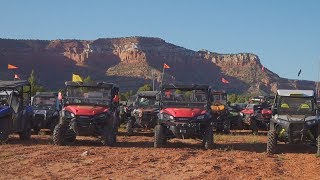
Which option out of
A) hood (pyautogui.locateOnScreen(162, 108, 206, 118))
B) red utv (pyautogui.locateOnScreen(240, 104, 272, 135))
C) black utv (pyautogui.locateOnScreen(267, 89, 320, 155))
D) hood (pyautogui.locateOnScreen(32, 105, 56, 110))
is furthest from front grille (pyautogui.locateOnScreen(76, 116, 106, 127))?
red utv (pyautogui.locateOnScreen(240, 104, 272, 135))

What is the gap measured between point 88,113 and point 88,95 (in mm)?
1088

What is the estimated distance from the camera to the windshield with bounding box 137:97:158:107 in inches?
755

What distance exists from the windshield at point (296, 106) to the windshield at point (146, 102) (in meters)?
6.42

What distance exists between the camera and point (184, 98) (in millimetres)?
14078

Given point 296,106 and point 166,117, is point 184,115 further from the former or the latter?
point 296,106

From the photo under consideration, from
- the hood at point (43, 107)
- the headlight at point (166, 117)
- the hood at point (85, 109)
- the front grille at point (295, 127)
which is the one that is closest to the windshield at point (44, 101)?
the hood at point (43, 107)

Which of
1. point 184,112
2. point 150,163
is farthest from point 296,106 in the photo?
point 150,163

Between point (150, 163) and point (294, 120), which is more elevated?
point (294, 120)

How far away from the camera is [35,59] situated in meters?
118

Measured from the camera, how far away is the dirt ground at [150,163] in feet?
28.9

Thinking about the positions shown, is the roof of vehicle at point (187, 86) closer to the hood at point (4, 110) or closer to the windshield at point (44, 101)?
the hood at point (4, 110)

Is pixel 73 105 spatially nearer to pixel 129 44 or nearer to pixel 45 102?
pixel 45 102

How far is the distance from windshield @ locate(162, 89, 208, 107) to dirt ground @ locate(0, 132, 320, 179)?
1295 mm

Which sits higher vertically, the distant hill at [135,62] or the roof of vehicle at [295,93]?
the distant hill at [135,62]
